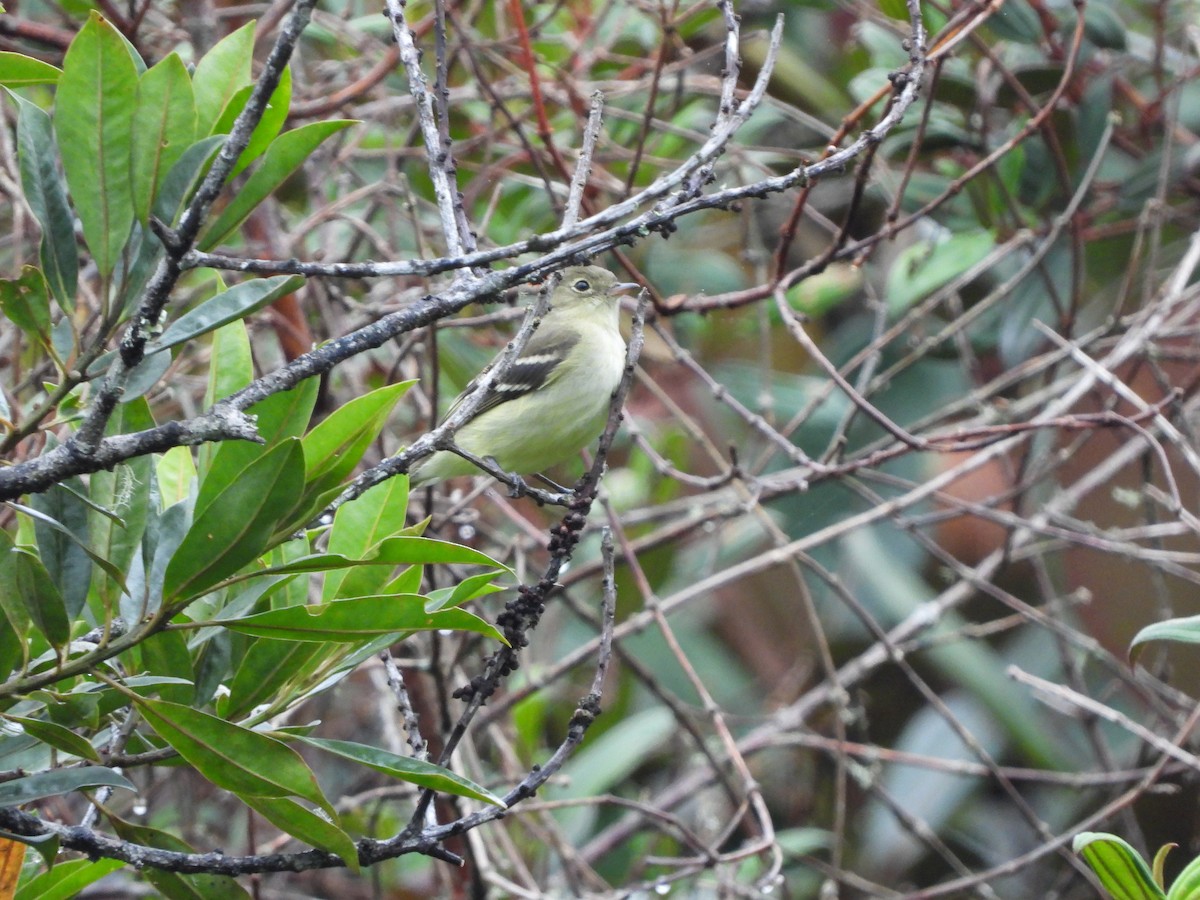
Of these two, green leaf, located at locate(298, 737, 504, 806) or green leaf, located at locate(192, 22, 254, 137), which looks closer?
green leaf, located at locate(298, 737, 504, 806)

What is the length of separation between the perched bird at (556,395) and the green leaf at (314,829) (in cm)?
219

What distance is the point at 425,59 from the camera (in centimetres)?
529

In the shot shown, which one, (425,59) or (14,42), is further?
(425,59)

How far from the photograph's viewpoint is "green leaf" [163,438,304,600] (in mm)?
1604

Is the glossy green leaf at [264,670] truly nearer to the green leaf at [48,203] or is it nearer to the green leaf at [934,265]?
the green leaf at [48,203]

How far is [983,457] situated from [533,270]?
8.92 feet

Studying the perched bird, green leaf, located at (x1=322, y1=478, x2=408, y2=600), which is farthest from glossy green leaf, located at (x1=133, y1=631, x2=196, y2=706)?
the perched bird

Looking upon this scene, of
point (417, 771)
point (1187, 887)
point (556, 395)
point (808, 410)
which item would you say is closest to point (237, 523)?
point (417, 771)

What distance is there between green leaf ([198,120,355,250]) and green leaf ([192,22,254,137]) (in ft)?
0.52

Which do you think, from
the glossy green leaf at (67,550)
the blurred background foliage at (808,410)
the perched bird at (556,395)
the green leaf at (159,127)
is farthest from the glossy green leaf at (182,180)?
the perched bird at (556,395)

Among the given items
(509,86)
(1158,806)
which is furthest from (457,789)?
(1158,806)

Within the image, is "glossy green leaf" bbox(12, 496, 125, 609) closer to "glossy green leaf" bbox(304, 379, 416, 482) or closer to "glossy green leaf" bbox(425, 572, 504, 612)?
"glossy green leaf" bbox(304, 379, 416, 482)

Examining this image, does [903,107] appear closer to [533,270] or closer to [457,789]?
[533,270]

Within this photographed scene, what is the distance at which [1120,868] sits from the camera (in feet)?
6.38
